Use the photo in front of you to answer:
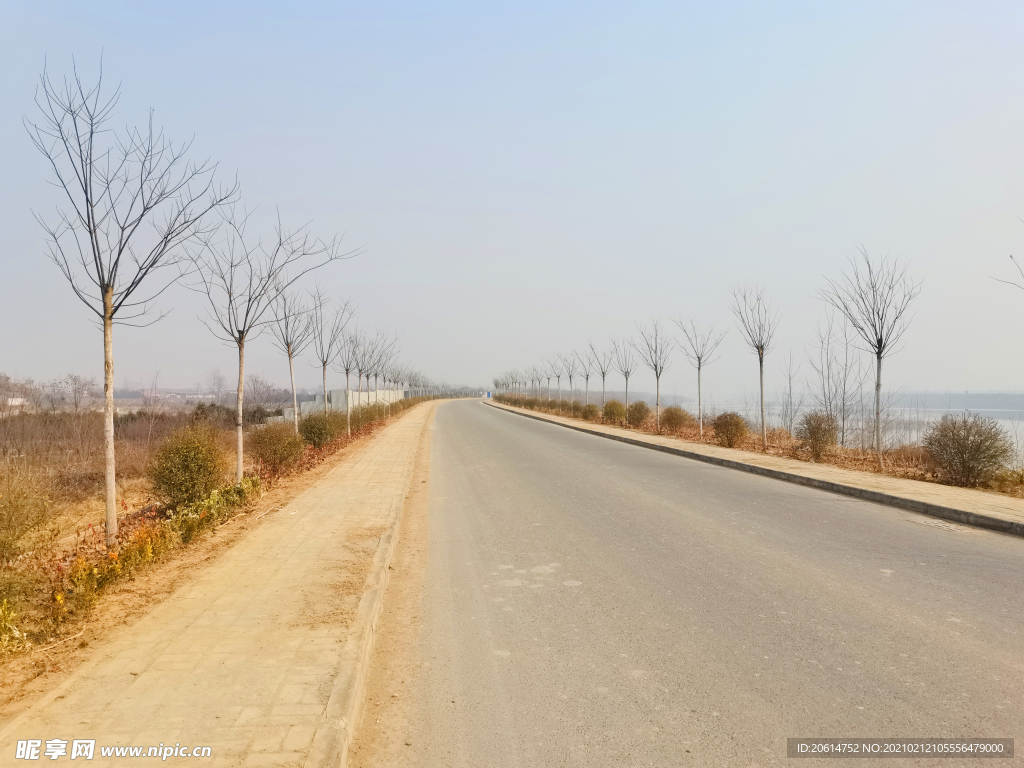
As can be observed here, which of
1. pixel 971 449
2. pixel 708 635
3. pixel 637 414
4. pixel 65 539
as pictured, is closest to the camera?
pixel 708 635

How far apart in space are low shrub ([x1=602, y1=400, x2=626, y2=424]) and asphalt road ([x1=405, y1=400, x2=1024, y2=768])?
2469 cm

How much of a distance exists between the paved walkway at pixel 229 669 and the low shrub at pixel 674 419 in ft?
67.8

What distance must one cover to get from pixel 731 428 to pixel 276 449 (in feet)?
43.5

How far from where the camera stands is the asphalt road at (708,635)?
3117 mm

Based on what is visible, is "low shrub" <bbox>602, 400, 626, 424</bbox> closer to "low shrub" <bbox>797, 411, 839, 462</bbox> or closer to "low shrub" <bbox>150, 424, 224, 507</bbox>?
"low shrub" <bbox>797, 411, 839, 462</bbox>

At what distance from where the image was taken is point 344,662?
375cm

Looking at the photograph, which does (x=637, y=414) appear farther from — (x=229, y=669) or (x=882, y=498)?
(x=229, y=669)

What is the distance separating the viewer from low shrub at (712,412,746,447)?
19.3 meters

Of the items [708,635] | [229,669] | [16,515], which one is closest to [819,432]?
[708,635]

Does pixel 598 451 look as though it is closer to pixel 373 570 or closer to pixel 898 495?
pixel 898 495

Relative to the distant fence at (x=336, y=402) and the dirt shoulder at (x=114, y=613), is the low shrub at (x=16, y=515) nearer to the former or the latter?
the dirt shoulder at (x=114, y=613)

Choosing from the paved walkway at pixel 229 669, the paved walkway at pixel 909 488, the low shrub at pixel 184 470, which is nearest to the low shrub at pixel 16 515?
the paved walkway at pixel 229 669

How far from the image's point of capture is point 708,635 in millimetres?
4340

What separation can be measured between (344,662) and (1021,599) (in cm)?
522
